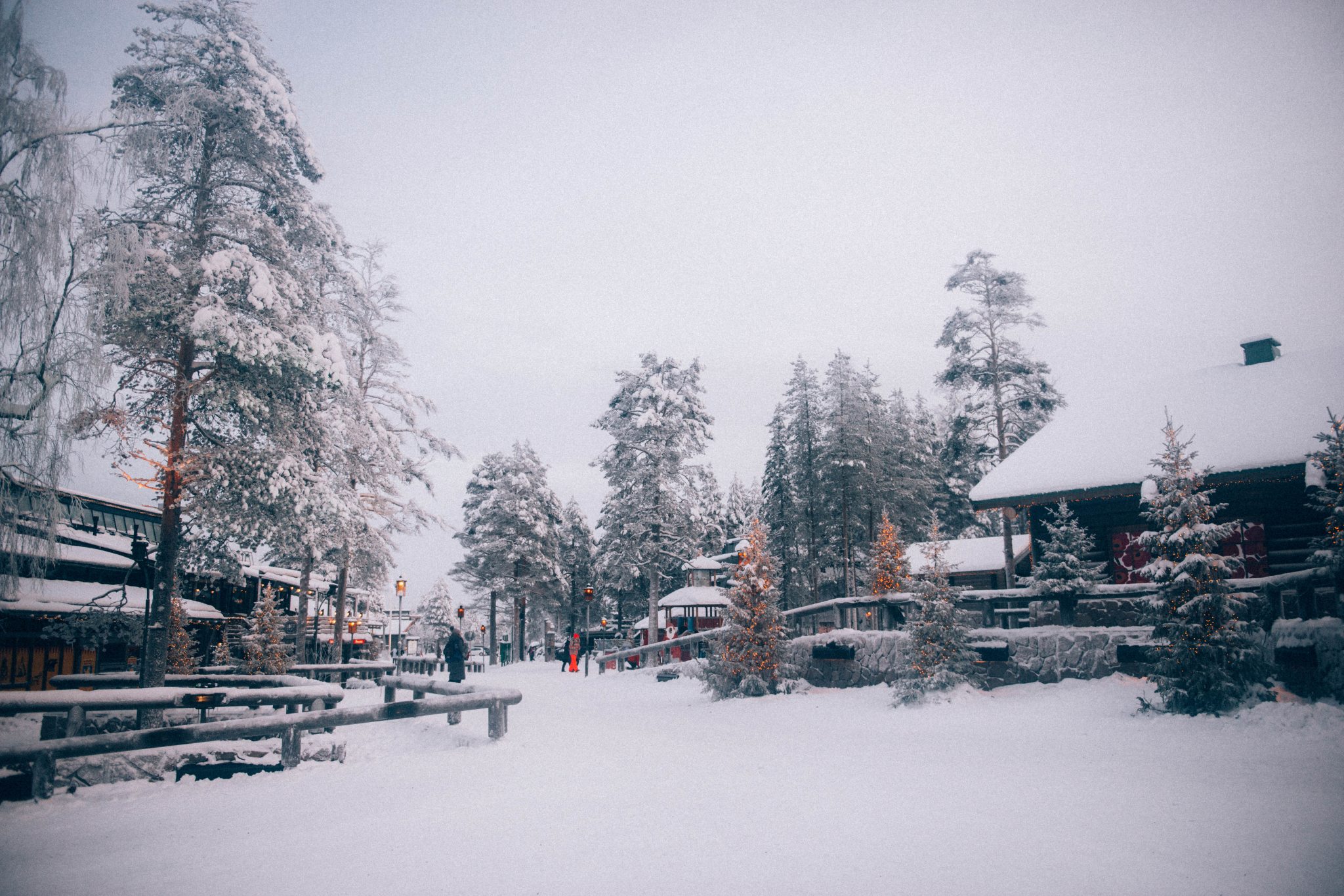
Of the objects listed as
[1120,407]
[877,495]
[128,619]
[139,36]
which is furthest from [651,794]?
[877,495]

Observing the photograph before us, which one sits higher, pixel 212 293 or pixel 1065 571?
pixel 212 293

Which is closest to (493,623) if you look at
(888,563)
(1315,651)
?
(888,563)

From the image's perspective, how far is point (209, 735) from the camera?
271 inches

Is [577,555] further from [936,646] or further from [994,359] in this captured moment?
[936,646]

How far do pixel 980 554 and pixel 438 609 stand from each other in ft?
220

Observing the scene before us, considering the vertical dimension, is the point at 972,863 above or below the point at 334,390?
below

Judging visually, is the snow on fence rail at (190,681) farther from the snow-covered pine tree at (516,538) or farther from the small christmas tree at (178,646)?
the snow-covered pine tree at (516,538)

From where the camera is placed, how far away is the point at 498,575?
1540 inches

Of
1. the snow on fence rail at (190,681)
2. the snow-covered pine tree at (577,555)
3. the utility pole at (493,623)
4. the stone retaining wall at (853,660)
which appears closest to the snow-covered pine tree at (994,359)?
the stone retaining wall at (853,660)

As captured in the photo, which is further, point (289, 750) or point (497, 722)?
point (497, 722)

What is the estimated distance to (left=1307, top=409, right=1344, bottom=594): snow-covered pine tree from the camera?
7629 millimetres

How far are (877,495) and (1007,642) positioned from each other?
23.4 meters

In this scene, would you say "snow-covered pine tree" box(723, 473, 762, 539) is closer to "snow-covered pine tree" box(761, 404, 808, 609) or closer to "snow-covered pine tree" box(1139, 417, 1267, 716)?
"snow-covered pine tree" box(761, 404, 808, 609)

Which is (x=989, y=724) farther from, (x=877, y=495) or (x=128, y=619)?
(x=877, y=495)
